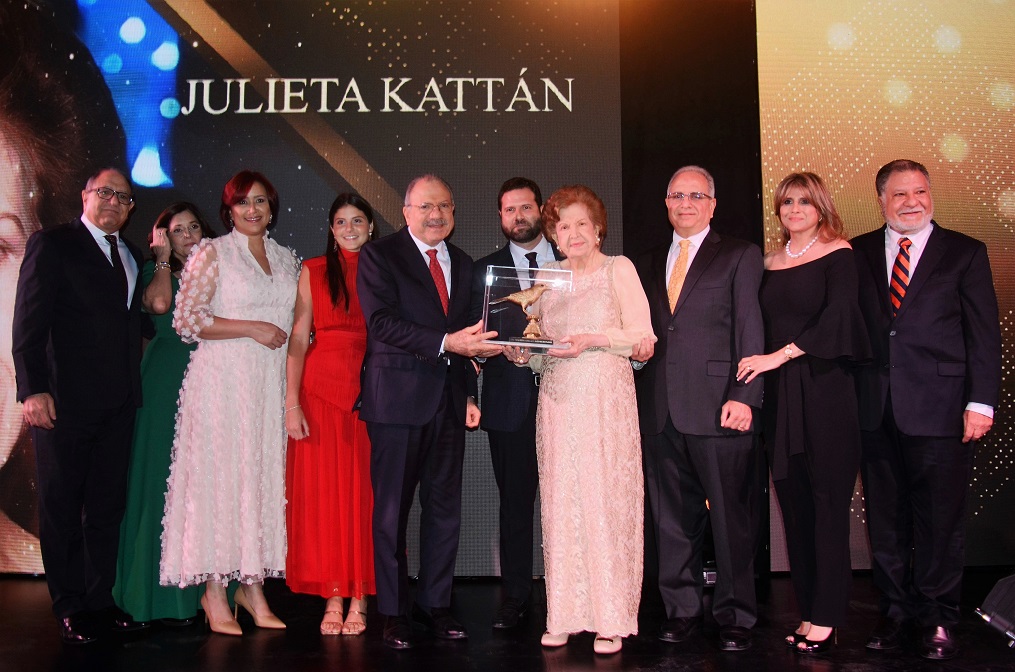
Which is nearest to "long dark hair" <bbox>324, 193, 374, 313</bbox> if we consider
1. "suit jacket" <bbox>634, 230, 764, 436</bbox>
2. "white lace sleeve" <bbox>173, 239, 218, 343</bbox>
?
"white lace sleeve" <bbox>173, 239, 218, 343</bbox>

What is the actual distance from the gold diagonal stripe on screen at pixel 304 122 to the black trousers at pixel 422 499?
68.4 inches

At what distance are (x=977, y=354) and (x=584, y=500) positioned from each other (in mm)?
1785

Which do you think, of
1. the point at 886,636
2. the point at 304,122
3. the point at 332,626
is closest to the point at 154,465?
the point at 332,626

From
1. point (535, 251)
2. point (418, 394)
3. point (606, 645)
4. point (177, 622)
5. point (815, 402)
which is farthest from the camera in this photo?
point (535, 251)

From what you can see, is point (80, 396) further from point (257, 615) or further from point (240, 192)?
point (257, 615)

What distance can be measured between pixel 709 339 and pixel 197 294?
88.2 inches

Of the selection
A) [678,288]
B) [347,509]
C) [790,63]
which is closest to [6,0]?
[347,509]

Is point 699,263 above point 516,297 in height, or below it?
above

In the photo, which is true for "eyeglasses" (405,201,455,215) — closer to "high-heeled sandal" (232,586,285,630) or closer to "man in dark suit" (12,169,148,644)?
"man in dark suit" (12,169,148,644)

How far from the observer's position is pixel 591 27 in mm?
4906

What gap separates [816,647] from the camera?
3.22 m

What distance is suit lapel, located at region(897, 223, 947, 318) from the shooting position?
352cm

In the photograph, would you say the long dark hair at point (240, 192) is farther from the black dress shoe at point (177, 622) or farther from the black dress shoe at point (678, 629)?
the black dress shoe at point (678, 629)

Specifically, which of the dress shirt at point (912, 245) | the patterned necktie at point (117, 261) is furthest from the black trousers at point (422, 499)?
the dress shirt at point (912, 245)
